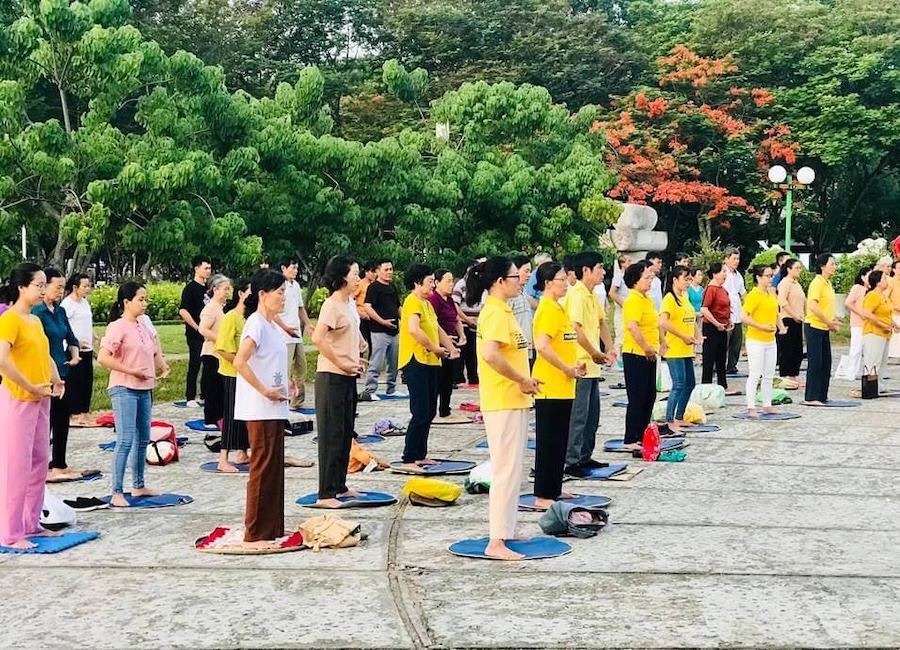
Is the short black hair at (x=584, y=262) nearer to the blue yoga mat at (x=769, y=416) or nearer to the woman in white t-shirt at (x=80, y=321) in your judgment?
the blue yoga mat at (x=769, y=416)

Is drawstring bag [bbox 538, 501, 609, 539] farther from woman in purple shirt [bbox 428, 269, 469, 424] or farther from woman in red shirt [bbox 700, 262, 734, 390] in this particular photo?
woman in red shirt [bbox 700, 262, 734, 390]

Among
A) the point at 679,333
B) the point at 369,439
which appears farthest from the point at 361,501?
the point at 679,333

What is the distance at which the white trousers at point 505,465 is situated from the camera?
6883mm

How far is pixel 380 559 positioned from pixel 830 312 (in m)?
8.89

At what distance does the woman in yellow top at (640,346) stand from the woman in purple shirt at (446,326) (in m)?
2.71

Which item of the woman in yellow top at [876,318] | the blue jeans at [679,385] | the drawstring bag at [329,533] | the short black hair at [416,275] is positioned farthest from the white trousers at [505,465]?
the woman in yellow top at [876,318]

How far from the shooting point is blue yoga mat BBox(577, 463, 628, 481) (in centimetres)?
948

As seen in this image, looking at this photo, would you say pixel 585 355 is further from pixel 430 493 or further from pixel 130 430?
pixel 130 430

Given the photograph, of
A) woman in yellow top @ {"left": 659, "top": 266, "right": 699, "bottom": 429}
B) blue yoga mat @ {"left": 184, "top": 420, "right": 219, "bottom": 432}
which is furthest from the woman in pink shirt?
woman in yellow top @ {"left": 659, "top": 266, "right": 699, "bottom": 429}

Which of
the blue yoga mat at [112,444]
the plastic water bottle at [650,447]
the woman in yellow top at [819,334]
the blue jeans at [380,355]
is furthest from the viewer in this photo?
the blue jeans at [380,355]

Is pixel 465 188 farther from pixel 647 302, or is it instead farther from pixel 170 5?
pixel 170 5

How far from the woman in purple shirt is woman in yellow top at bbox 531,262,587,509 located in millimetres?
4486

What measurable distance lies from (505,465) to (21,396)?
2966mm

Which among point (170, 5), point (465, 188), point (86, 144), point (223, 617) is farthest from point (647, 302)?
point (170, 5)
